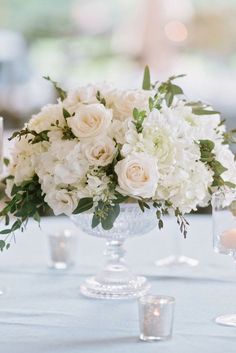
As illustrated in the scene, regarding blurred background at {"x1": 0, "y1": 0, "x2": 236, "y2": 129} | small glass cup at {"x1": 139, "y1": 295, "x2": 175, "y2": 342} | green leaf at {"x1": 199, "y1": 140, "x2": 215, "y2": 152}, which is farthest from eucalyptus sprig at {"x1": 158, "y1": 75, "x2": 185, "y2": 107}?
blurred background at {"x1": 0, "y1": 0, "x2": 236, "y2": 129}

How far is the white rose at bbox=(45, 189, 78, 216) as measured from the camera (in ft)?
5.38

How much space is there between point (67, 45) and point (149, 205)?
315 inches

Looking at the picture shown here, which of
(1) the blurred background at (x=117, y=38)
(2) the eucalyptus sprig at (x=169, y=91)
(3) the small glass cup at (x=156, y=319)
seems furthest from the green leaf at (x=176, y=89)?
(1) the blurred background at (x=117, y=38)

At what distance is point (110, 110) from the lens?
1.66 metres

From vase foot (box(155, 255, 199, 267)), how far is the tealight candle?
1.36 feet

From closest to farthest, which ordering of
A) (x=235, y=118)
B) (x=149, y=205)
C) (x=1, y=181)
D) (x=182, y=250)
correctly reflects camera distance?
(x=149, y=205), (x=1, y=181), (x=182, y=250), (x=235, y=118)

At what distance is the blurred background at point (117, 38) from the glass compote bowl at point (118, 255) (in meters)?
6.97

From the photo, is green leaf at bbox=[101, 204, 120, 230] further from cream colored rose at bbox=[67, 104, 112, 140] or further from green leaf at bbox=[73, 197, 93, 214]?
cream colored rose at bbox=[67, 104, 112, 140]

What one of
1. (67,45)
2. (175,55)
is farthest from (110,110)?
(67,45)

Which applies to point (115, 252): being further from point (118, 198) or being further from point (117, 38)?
point (117, 38)

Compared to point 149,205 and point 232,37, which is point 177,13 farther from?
point 149,205

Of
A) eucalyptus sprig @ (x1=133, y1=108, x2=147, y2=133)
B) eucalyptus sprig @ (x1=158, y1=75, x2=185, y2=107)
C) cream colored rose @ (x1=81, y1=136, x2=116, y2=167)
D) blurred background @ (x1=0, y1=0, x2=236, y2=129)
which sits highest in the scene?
blurred background @ (x1=0, y1=0, x2=236, y2=129)

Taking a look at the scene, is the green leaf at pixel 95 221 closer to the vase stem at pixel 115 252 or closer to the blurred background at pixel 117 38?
the vase stem at pixel 115 252

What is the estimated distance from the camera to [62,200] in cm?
165
